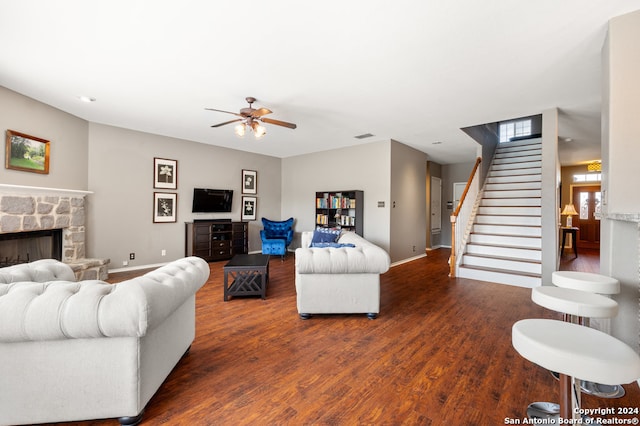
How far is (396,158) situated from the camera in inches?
232

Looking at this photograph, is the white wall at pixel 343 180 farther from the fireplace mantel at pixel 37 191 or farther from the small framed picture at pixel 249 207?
the fireplace mantel at pixel 37 191

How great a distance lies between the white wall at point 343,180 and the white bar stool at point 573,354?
14.5 feet

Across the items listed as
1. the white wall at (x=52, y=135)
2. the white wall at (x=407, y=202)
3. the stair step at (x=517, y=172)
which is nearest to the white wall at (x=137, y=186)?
the white wall at (x=52, y=135)

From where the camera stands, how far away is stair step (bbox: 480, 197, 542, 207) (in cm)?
548

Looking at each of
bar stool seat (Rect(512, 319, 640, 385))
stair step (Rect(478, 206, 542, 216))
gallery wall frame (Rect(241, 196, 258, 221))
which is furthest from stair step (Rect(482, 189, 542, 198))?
gallery wall frame (Rect(241, 196, 258, 221))

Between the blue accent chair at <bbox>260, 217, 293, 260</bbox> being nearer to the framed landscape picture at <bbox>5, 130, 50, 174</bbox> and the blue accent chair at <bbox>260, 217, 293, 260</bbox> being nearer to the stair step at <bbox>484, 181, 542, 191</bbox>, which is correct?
the framed landscape picture at <bbox>5, 130, 50, 174</bbox>

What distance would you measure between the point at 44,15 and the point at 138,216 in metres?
3.80

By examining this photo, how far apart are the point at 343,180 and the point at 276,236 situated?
216 centimetres

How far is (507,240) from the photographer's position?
5109 mm

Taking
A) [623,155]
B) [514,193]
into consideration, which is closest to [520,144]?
[514,193]

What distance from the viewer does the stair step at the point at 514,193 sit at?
5.67 m

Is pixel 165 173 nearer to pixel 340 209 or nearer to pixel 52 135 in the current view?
pixel 52 135

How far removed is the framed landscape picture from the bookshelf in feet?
15.9

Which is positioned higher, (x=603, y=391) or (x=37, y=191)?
(x=37, y=191)
